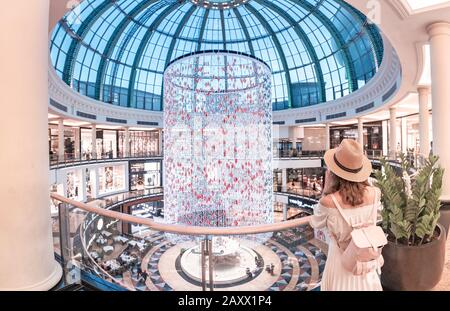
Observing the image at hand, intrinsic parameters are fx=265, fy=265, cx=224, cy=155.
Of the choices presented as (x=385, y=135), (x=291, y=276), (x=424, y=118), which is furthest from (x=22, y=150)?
(x=385, y=135)

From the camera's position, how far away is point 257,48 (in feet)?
69.8

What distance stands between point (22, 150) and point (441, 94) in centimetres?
670

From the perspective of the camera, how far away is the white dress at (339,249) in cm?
158

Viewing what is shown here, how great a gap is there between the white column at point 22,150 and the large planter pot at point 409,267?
2980 mm

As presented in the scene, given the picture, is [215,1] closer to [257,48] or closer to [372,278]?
[257,48]

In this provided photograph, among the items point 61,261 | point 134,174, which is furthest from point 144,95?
point 61,261

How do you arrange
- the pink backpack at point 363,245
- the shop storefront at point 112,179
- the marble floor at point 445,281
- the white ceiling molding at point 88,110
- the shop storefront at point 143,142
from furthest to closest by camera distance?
the shop storefront at point 143,142 → the shop storefront at point 112,179 → the white ceiling molding at point 88,110 → the marble floor at point 445,281 → the pink backpack at point 363,245

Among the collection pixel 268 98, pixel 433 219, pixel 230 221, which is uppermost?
pixel 268 98

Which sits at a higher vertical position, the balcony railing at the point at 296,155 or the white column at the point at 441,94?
the white column at the point at 441,94

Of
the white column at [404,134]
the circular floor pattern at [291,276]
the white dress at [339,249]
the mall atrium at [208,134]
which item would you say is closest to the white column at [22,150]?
the mall atrium at [208,134]

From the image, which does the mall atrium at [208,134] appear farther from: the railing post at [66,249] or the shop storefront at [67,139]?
the shop storefront at [67,139]

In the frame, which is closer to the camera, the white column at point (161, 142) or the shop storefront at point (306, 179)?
the shop storefront at point (306, 179)

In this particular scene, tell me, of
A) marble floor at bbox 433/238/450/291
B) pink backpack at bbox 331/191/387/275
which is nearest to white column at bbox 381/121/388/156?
marble floor at bbox 433/238/450/291
